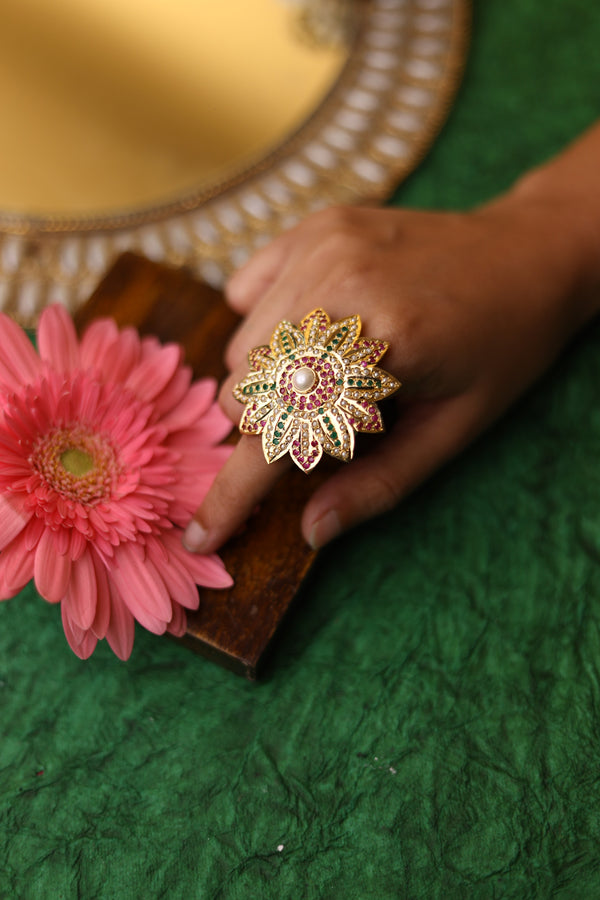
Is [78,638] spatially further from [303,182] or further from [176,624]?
[303,182]

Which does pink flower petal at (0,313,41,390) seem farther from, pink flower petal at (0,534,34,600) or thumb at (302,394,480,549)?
thumb at (302,394,480,549)

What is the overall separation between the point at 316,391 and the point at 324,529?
0.34 feet

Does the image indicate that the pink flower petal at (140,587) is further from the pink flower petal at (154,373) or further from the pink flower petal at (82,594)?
the pink flower petal at (154,373)

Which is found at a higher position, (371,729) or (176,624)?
(176,624)

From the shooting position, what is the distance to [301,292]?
536mm

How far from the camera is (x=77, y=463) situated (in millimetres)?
475

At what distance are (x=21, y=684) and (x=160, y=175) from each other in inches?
17.9

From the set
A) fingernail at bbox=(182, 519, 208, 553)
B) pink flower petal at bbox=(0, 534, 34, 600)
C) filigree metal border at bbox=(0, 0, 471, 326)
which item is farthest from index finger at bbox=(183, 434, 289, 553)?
filigree metal border at bbox=(0, 0, 471, 326)

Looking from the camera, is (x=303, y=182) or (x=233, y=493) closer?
(x=233, y=493)

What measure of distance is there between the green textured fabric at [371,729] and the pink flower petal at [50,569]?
14 cm

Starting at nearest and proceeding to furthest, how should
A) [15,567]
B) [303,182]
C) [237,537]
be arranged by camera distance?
[15,567] < [237,537] < [303,182]

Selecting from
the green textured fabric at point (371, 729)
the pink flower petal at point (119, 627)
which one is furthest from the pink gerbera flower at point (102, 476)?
the green textured fabric at point (371, 729)

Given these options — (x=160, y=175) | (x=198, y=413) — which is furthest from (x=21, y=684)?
(x=160, y=175)

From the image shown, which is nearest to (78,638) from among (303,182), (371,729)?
(371,729)
